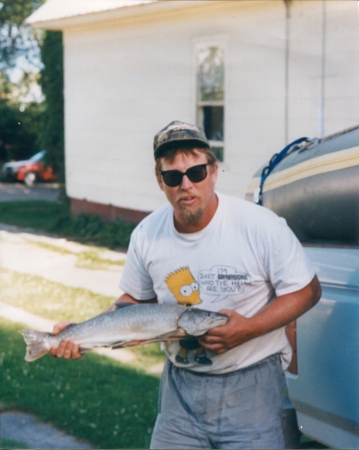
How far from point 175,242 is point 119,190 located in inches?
405

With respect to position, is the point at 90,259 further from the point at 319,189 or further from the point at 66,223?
the point at 319,189

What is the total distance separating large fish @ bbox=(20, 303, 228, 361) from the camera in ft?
9.66

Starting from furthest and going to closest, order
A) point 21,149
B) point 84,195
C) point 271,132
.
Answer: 1. point 21,149
2. point 84,195
3. point 271,132

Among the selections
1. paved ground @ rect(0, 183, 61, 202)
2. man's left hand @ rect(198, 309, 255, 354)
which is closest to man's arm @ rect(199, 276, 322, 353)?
man's left hand @ rect(198, 309, 255, 354)

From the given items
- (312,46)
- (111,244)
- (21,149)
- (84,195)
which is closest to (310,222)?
(312,46)

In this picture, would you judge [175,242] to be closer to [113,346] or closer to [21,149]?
[113,346]

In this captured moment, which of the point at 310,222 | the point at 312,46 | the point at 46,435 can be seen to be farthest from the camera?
the point at 312,46

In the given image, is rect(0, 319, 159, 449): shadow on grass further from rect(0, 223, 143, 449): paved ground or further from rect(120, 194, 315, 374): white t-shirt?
rect(120, 194, 315, 374): white t-shirt

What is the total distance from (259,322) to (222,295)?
206 millimetres

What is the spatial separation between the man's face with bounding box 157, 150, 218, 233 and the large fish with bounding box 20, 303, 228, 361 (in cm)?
36

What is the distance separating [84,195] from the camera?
1446cm

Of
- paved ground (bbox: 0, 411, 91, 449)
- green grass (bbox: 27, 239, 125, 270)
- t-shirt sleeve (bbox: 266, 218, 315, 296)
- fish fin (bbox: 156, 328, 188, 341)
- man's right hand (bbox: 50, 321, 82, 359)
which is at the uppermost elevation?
t-shirt sleeve (bbox: 266, 218, 315, 296)

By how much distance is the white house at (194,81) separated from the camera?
29.7ft

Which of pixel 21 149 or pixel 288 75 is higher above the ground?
pixel 288 75
